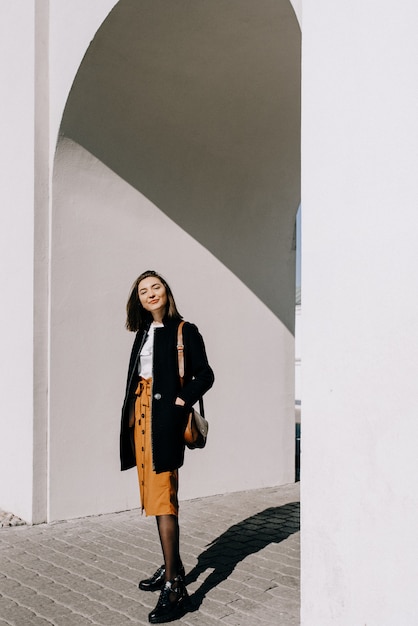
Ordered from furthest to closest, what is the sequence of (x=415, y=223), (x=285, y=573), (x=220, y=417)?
(x=220, y=417) < (x=285, y=573) < (x=415, y=223)

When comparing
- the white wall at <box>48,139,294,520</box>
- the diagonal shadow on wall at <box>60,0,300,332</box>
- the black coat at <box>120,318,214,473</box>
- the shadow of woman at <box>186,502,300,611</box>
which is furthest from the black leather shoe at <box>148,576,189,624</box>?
the diagonal shadow on wall at <box>60,0,300,332</box>

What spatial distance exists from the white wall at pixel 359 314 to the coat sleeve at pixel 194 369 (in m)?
0.94

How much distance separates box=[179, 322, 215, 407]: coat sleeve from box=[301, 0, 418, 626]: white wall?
3.09 ft

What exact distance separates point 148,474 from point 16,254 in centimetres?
287

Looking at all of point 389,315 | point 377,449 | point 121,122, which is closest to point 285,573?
point 377,449

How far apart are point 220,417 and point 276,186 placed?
2258mm

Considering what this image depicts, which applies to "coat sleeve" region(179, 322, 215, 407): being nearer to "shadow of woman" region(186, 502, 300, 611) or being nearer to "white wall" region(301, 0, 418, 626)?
"white wall" region(301, 0, 418, 626)

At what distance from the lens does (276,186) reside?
7242 mm

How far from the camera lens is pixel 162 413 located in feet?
12.8

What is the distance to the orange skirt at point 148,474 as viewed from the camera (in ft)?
12.7

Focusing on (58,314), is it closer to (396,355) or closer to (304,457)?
(304,457)

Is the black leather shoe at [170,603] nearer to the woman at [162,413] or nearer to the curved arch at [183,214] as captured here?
the woman at [162,413]

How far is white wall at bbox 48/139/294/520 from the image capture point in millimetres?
5969

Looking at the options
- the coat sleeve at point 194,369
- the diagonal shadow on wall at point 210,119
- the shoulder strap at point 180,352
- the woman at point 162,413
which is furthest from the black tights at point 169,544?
the diagonal shadow on wall at point 210,119
